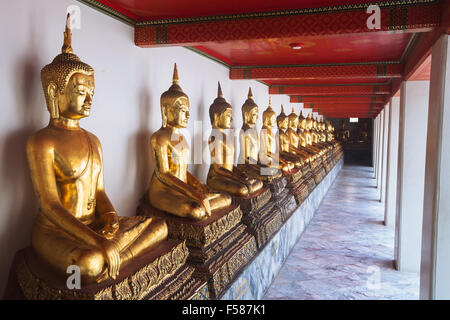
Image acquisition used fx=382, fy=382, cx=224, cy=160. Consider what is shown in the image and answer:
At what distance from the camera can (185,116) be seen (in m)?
3.78

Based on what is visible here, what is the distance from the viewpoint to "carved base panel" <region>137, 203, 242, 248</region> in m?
3.22

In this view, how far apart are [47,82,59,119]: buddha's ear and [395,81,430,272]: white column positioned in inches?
164

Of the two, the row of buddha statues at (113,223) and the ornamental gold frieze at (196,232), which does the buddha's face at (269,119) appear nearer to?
the row of buddha statues at (113,223)

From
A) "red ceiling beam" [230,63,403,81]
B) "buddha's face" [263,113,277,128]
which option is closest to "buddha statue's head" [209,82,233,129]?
"red ceiling beam" [230,63,403,81]

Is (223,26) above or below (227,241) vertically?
above

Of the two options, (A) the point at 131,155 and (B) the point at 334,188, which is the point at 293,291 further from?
(B) the point at 334,188

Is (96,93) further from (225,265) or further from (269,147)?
(269,147)

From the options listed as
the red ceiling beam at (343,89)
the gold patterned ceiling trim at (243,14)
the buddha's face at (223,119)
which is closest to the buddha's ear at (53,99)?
the gold patterned ceiling trim at (243,14)

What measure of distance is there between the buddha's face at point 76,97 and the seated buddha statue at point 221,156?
2.26 m

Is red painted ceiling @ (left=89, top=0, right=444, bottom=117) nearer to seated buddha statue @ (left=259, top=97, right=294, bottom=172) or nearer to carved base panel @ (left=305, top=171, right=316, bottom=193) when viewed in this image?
seated buddha statue @ (left=259, top=97, right=294, bottom=172)

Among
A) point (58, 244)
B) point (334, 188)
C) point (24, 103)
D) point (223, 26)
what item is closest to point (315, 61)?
point (223, 26)

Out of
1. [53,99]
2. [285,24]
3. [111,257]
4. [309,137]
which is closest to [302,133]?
[309,137]

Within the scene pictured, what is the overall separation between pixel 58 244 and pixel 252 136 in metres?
3.89

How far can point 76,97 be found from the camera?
249 cm
